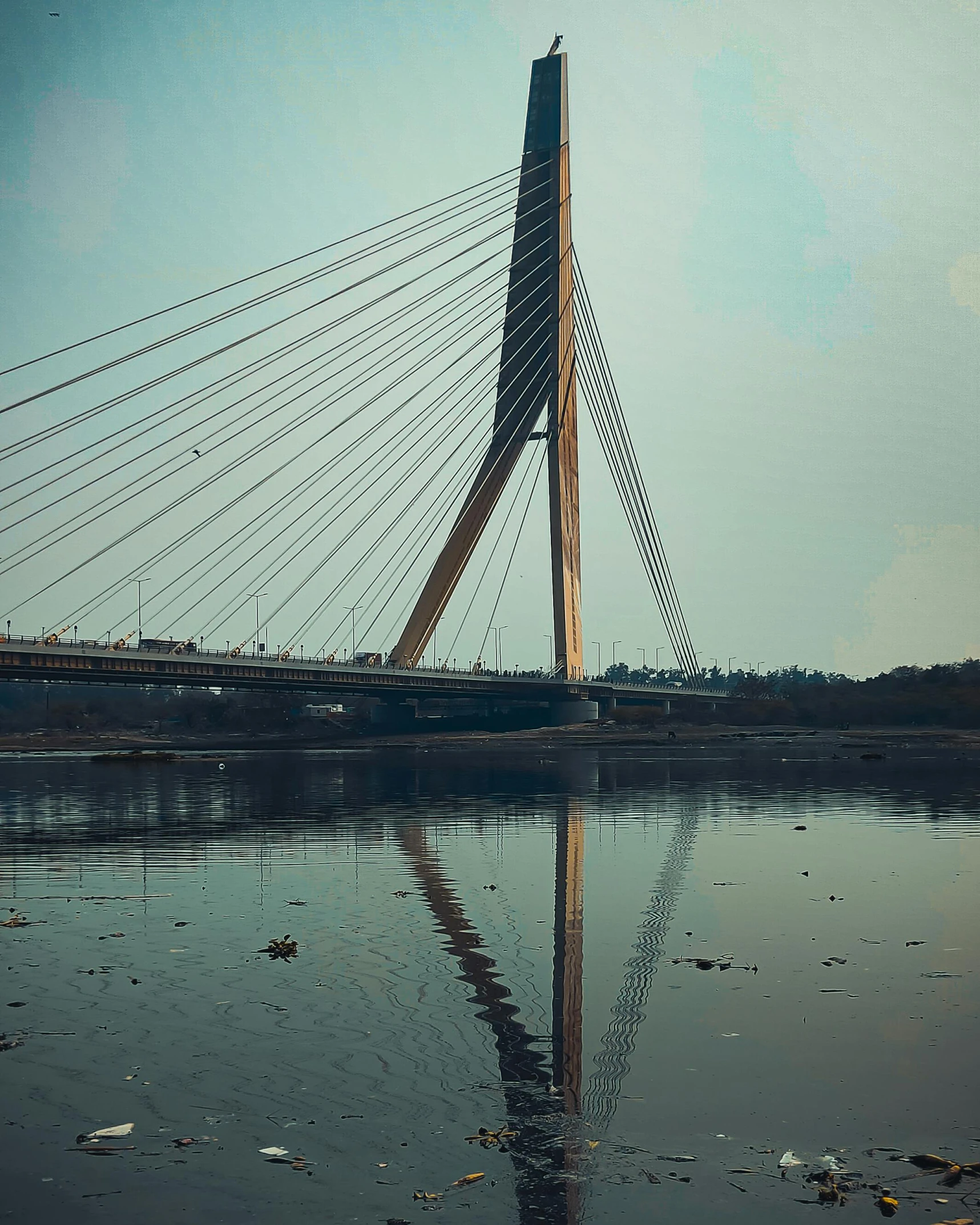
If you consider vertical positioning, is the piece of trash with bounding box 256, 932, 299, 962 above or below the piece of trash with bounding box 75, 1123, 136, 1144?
below

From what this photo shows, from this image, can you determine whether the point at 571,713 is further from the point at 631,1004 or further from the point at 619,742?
the point at 631,1004

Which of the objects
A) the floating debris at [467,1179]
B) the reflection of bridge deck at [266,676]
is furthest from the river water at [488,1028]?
the reflection of bridge deck at [266,676]

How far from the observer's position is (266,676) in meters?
87.1

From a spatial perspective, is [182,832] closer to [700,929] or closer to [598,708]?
[700,929]

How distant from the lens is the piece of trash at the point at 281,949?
1433 cm

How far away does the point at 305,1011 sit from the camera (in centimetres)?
1163

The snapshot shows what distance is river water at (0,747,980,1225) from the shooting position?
7.56m

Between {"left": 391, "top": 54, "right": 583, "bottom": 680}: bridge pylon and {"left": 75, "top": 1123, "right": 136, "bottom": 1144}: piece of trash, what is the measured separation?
7335 cm

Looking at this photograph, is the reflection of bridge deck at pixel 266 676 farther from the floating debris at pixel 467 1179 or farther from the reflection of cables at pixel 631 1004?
the floating debris at pixel 467 1179

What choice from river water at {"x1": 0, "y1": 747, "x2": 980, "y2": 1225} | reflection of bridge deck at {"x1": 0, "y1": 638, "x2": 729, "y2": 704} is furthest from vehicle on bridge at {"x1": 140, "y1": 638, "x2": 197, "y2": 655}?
river water at {"x1": 0, "y1": 747, "x2": 980, "y2": 1225}

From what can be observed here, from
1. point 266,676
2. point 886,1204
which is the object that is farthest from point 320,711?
point 886,1204

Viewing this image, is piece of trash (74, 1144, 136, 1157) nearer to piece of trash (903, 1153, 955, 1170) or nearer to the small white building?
piece of trash (903, 1153, 955, 1170)

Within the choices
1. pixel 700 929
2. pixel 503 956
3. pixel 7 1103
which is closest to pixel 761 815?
pixel 700 929

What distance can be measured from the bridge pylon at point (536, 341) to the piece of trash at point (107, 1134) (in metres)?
73.4
